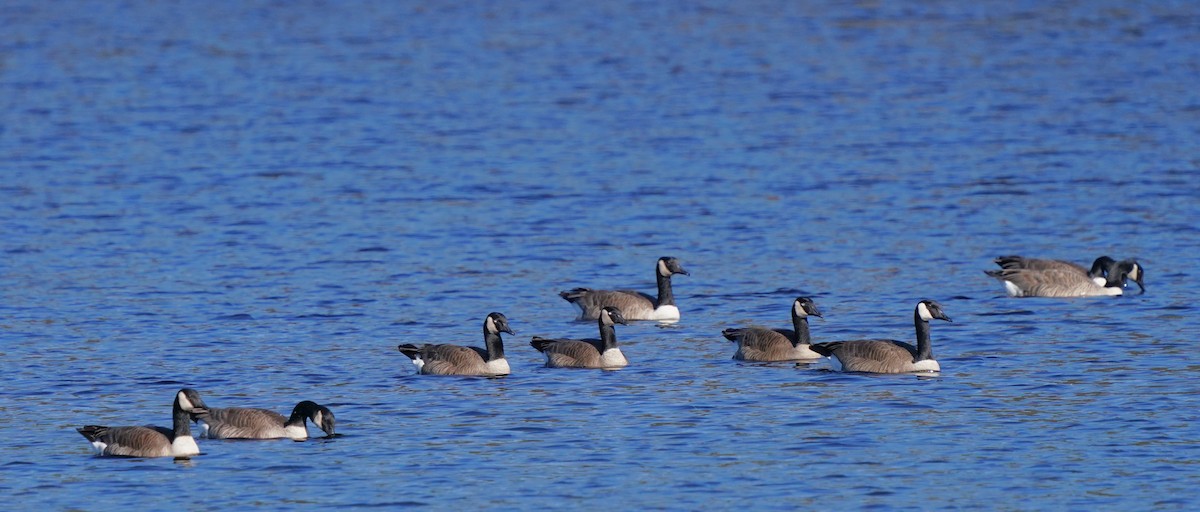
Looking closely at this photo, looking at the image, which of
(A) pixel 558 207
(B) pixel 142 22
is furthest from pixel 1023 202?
(B) pixel 142 22

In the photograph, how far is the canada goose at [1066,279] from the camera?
99.7 feet

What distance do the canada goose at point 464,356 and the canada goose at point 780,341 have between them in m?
3.07

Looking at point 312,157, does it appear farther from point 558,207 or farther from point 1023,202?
point 1023,202

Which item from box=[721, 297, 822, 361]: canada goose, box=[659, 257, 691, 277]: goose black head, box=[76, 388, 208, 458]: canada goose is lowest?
box=[76, 388, 208, 458]: canada goose

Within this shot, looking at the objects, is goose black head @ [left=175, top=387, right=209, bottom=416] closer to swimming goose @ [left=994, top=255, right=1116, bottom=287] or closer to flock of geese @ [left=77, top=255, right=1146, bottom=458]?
flock of geese @ [left=77, top=255, right=1146, bottom=458]

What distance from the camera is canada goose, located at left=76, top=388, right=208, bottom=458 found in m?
20.1

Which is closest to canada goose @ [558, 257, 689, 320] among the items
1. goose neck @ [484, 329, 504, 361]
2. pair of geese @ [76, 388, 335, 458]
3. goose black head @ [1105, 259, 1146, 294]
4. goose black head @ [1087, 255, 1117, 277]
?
goose neck @ [484, 329, 504, 361]

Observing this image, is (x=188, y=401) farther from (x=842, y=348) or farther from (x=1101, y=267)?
(x=1101, y=267)

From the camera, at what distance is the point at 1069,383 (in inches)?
928

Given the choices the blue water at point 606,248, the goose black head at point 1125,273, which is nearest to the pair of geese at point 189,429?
the blue water at point 606,248

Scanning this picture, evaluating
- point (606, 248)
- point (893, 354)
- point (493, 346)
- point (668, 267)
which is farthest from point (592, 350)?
point (606, 248)

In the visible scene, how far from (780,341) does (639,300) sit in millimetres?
4107

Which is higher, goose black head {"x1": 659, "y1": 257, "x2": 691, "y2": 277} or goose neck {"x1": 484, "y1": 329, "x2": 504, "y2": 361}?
goose black head {"x1": 659, "y1": 257, "x2": 691, "y2": 277}

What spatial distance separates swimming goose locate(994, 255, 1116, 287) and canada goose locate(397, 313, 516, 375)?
31.4ft
